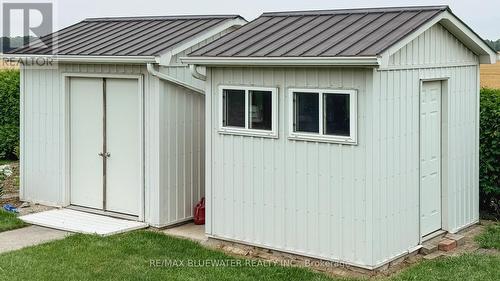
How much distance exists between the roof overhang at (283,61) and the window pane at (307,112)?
445mm

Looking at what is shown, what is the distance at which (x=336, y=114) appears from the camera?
8.12 m

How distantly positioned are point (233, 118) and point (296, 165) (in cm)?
112

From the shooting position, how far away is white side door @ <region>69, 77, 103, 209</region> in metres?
11.1

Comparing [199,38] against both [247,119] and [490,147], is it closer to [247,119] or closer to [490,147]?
[247,119]

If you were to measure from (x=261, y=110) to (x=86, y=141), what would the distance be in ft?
12.0

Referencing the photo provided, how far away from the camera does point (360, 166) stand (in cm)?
796

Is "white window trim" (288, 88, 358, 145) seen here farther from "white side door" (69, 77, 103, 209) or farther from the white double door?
"white side door" (69, 77, 103, 209)

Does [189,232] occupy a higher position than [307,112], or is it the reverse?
[307,112]

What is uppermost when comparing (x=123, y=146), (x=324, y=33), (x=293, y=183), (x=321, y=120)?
(x=324, y=33)

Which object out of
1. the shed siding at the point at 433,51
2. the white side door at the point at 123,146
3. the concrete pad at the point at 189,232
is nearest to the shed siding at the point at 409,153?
the shed siding at the point at 433,51

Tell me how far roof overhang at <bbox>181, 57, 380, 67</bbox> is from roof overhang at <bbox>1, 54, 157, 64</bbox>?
890 millimetres

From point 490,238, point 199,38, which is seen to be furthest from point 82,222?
point 490,238

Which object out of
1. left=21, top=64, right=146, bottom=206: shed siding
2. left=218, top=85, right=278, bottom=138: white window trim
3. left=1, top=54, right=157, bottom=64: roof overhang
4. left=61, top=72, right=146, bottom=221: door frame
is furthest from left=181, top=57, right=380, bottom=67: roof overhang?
left=21, top=64, right=146, bottom=206: shed siding

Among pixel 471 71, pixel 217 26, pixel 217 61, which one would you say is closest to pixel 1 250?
pixel 217 61
